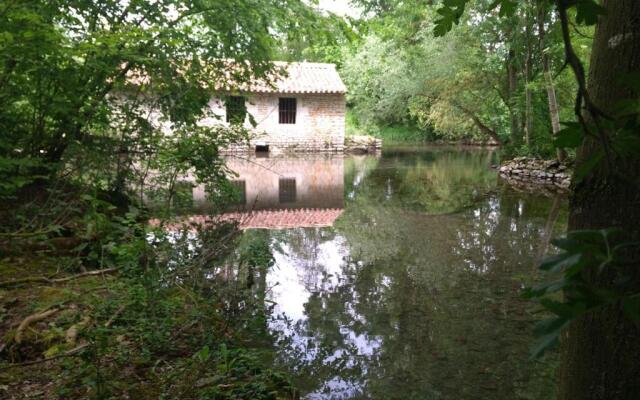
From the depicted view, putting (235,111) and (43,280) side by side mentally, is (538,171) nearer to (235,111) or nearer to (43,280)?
(235,111)

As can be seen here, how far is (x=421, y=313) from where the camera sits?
4.37 m

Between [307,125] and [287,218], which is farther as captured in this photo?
[307,125]

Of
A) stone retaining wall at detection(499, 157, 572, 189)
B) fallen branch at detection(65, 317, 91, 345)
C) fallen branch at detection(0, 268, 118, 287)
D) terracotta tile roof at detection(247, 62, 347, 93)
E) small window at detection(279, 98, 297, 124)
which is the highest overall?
terracotta tile roof at detection(247, 62, 347, 93)

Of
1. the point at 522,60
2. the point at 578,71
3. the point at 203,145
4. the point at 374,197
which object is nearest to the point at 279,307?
the point at 203,145

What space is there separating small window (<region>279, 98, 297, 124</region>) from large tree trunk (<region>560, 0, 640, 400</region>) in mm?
21993

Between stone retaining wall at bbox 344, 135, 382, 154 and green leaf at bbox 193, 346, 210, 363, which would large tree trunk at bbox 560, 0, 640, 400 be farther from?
stone retaining wall at bbox 344, 135, 382, 154

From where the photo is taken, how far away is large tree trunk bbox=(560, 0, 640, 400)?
1148 mm

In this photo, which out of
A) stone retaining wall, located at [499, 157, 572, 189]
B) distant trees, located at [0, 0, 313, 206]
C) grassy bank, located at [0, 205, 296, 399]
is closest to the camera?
grassy bank, located at [0, 205, 296, 399]

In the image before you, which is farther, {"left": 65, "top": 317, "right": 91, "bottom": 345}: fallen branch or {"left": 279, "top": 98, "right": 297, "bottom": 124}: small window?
{"left": 279, "top": 98, "right": 297, "bottom": 124}: small window

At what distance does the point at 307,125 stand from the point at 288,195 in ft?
42.0

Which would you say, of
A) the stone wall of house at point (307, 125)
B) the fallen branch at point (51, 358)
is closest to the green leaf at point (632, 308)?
the fallen branch at point (51, 358)

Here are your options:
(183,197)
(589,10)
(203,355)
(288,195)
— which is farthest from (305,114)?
(589,10)

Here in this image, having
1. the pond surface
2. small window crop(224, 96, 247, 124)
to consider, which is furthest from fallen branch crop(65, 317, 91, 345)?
small window crop(224, 96, 247, 124)

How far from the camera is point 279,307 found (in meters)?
4.44
